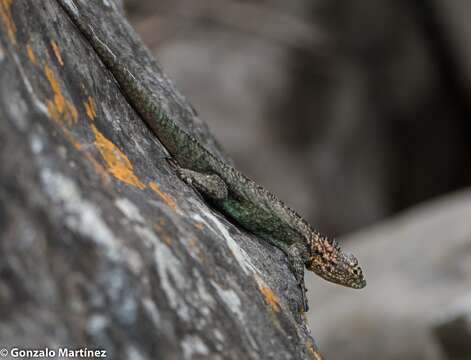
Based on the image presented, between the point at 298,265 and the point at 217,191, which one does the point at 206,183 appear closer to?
the point at 217,191

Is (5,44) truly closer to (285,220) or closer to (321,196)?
(285,220)

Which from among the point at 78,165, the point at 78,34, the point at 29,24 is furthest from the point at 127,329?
the point at 78,34

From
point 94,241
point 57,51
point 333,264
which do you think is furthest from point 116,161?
point 333,264

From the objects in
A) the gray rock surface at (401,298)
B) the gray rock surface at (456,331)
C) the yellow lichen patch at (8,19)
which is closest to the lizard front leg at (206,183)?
the yellow lichen patch at (8,19)

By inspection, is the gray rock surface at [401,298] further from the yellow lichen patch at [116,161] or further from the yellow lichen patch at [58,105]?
the yellow lichen patch at [58,105]

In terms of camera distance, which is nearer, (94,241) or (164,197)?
(94,241)

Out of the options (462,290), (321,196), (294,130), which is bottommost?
(462,290)
